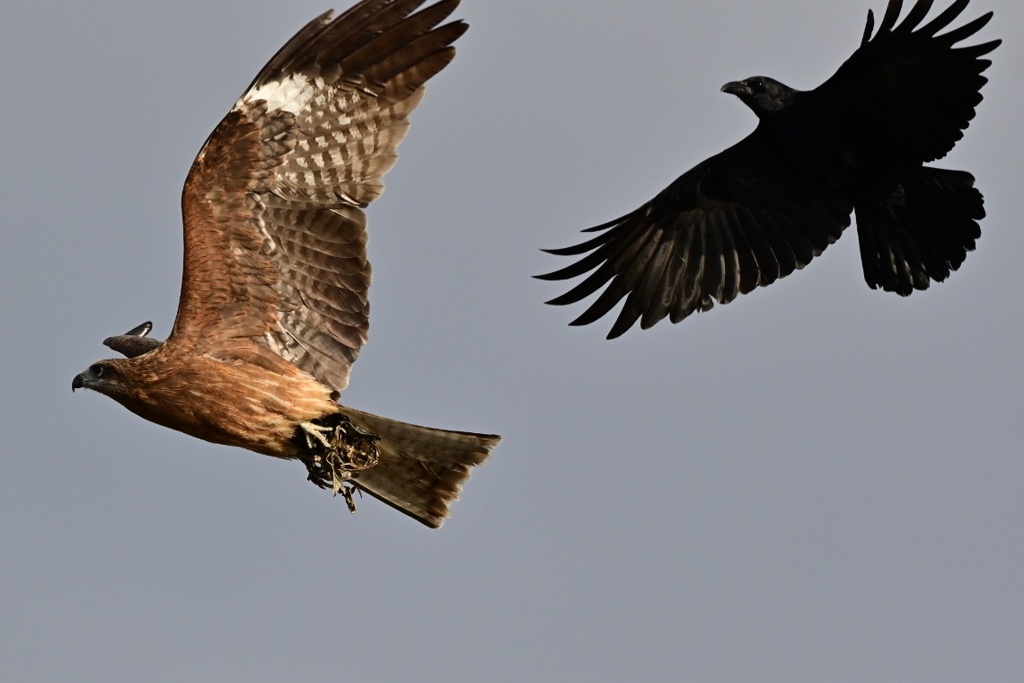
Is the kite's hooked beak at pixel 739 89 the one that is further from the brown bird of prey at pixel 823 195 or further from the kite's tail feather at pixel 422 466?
the kite's tail feather at pixel 422 466

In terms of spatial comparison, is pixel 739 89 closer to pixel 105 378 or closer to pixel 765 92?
pixel 765 92

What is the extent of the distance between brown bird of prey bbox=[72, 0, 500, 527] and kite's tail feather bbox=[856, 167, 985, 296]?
12.2 feet

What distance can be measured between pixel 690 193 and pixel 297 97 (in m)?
4.23

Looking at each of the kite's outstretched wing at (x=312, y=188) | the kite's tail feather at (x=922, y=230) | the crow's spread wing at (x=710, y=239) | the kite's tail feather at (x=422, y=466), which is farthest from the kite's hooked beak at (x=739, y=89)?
the kite's tail feather at (x=422, y=466)

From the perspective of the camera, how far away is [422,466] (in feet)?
37.6

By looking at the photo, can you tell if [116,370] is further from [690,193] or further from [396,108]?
[690,193]

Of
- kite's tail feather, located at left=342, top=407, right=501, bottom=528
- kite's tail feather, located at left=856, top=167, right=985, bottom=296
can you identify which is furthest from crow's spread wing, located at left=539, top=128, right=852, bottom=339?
kite's tail feather, located at left=342, top=407, right=501, bottom=528

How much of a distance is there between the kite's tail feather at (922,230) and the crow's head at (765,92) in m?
1.00

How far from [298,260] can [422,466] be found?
5.01 ft

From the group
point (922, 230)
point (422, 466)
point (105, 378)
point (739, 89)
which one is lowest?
point (105, 378)

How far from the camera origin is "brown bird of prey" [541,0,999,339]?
1283cm

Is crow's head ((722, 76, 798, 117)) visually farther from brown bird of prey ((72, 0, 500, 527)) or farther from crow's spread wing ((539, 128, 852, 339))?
brown bird of prey ((72, 0, 500, 527))

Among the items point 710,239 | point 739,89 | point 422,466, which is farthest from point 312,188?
point 710,239

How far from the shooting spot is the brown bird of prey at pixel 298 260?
10773 mm
